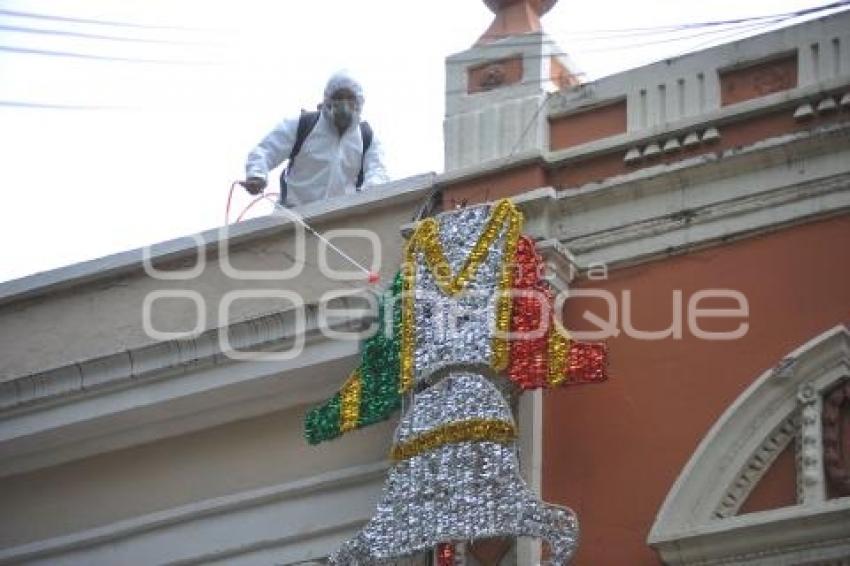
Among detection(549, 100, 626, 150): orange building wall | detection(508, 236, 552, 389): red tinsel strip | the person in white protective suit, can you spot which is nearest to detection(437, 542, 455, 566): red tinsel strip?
detection(508, 236, 552, 389): red tinsel strip

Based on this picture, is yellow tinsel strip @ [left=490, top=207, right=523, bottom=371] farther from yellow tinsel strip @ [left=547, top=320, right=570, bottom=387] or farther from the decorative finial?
the decorative finial

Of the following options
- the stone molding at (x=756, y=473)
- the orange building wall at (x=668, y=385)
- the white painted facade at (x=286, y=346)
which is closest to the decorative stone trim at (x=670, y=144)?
the white painted facade at (x=286, y=346)

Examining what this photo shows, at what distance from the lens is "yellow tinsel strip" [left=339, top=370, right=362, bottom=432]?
39.0 feet

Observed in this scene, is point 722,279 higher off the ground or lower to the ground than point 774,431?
higher

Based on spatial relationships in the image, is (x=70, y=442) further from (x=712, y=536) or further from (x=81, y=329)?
(x=712, y=536)

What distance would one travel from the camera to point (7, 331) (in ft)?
45.1

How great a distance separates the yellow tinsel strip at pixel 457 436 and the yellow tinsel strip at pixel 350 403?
39 centimetres

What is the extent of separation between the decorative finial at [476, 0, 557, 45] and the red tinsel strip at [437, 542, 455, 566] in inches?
113

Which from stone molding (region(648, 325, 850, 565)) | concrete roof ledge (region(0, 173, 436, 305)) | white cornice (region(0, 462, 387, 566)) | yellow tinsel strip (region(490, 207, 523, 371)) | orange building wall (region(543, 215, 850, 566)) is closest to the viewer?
stone molding (region(648, 325, 850, 565))

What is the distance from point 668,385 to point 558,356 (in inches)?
20.9

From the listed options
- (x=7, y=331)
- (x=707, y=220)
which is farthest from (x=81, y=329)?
(x=707, y=220)

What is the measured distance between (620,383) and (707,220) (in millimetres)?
Answer: 865

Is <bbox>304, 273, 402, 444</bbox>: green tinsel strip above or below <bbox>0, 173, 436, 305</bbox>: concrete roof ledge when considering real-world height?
below

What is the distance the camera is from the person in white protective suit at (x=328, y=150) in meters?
13.6
